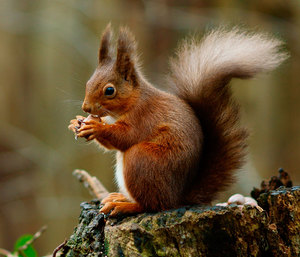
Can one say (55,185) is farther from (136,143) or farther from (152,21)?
(136,143)

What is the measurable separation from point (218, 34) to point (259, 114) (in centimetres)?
148

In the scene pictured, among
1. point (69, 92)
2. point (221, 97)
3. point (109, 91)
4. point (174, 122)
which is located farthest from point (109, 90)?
point (69, 92)

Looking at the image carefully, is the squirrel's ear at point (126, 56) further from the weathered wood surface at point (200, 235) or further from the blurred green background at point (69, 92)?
the blurred green background at point (69, 92)

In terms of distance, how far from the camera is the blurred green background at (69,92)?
2.78 m

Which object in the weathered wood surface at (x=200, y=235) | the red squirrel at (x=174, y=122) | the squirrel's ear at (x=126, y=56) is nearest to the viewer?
the weathered wood surface at (x=200, y=235)

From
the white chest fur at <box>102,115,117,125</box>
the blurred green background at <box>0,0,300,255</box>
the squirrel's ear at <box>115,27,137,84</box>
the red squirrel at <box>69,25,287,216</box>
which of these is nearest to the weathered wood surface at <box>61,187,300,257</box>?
the red squirrel at <box>69,25,287,216</box>

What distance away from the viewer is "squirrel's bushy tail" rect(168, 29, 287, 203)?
50.8 inches

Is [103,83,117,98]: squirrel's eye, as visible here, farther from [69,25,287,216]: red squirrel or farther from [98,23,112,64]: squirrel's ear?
[98,23,112,64]: squirrel's ear

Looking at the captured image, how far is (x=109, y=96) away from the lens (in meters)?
1.30

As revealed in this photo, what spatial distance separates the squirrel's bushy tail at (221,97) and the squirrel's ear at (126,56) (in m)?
0.18

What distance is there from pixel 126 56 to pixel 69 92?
1768 mm

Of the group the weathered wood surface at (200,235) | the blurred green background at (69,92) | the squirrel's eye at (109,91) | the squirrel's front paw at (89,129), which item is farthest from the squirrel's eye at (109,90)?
the blurred green background at (69,92)

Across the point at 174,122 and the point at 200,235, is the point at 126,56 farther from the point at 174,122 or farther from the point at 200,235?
the point at 200,235

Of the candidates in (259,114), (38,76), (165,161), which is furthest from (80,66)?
(165,161)
